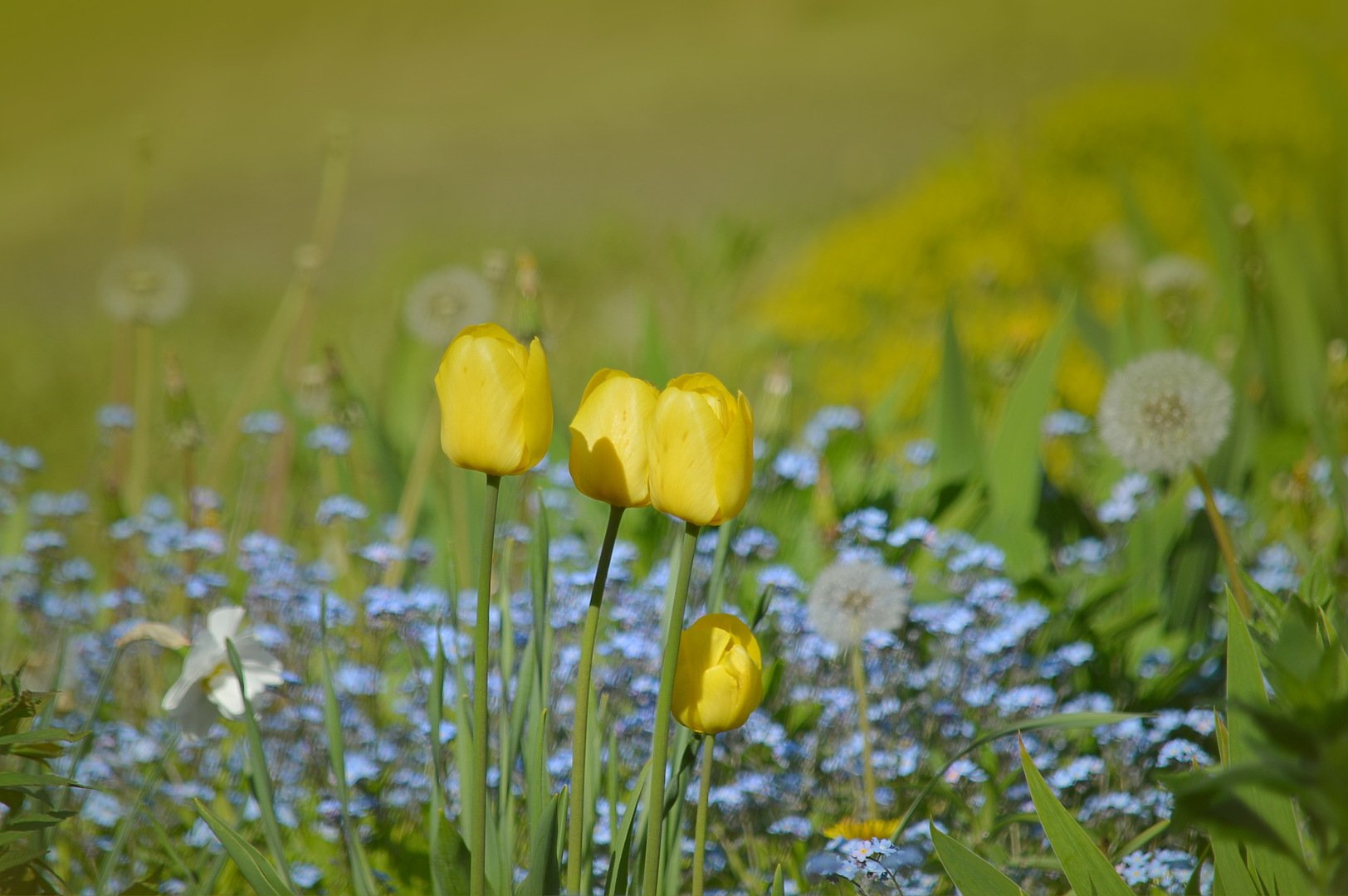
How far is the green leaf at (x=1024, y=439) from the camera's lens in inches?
75.6

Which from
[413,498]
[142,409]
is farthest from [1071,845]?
[142,409]

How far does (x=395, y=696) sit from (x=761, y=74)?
9.97m

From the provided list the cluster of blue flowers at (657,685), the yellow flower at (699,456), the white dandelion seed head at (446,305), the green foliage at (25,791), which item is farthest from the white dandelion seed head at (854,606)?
the white dandelion seed head at (446,305)

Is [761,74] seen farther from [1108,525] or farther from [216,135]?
[1108,525]

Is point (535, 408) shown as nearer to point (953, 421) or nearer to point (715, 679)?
point (715, 679)

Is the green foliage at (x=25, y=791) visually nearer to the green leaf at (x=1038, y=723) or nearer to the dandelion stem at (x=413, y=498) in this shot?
the green leaf at (x=1038, y=723)

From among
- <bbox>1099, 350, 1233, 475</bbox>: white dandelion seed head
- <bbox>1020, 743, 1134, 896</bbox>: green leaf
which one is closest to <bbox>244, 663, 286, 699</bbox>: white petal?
<bbox>1020, 743, 1134, 896</bbox>: green leaf

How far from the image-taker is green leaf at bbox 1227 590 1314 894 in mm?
901

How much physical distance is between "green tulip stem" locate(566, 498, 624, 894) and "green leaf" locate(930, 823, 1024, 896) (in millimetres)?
285

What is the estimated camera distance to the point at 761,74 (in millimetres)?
10805

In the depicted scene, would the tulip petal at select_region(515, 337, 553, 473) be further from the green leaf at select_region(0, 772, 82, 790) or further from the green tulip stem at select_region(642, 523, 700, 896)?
the green leaf at select_region(0, 772, 82, 790)

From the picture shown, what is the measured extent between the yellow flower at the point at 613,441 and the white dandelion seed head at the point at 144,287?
1.88 metres

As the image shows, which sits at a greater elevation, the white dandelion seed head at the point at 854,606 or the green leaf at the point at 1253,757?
the white dandelion seed head at the point at 854,606

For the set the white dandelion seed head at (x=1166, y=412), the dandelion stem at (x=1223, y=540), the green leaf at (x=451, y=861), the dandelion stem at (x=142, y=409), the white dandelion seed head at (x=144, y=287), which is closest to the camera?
the green leaf at (x=451, y=861)
